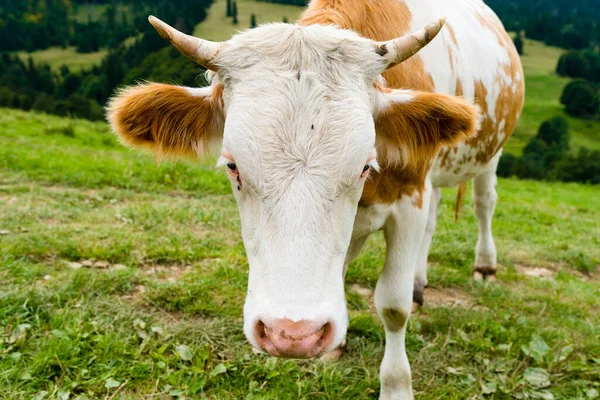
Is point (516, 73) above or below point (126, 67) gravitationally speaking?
above

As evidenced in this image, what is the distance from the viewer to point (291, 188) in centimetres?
186

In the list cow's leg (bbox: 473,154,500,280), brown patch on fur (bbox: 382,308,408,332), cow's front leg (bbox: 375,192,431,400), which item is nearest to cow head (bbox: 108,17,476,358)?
cow's front leg (bbox: 375,192,431,400)

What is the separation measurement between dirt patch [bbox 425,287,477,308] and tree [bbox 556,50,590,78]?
81.9 metres

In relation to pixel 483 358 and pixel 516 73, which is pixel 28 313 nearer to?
pixel 483 358

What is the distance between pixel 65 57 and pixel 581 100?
76869mm

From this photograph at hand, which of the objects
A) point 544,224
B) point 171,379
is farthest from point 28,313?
point 544,224

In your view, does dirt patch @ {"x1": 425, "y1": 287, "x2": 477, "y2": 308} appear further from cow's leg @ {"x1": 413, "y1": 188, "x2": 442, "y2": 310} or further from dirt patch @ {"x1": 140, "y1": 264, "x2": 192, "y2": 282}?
dirt patch @ {"x1": 140, "y1": 264, "x2": 192, "y2": 282}

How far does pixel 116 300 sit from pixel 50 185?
12.5 ft

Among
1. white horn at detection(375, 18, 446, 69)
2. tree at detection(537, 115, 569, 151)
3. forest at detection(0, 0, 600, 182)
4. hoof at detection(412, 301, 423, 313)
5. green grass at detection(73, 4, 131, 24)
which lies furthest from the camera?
green grass at detection(73, 4, 131, 24)

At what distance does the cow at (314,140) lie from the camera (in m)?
1.85

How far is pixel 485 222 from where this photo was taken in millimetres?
5195

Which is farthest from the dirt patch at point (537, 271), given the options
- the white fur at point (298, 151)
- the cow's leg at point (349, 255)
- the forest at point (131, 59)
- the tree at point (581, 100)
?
the tree at point (581, 100)

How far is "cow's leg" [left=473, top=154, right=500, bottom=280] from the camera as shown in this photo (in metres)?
5.06

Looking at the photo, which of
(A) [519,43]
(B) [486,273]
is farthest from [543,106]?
(B) [486,273]
